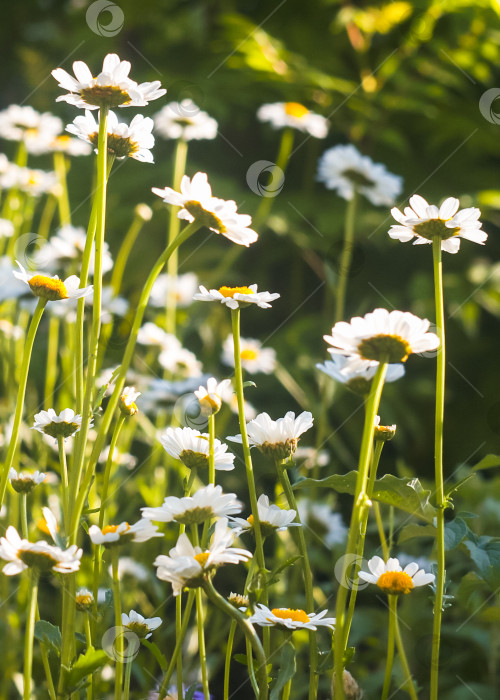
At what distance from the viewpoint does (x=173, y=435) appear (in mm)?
394

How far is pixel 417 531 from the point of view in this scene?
1.42 ft

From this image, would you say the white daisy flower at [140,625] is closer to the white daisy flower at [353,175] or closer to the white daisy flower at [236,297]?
the white daisy flower at [236,297]

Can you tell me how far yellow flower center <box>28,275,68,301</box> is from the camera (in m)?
0.37

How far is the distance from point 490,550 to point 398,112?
52.7 inches

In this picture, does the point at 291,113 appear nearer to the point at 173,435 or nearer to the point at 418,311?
the point at 418,311


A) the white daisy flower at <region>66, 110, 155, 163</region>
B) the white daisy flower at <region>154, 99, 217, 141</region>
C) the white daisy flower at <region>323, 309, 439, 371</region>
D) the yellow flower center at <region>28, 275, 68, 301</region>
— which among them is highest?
the white daisy flower at <region>154, 99, 217, 141</region>

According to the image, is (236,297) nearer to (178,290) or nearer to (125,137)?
(125,137)

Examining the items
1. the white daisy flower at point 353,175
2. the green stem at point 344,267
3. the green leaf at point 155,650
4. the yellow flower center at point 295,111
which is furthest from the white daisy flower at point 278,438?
the yellow flower center at point 295,111

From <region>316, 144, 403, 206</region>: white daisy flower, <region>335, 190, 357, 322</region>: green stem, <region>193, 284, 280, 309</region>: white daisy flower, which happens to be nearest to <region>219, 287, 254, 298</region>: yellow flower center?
<region>193, 284, 280, 309</region>: white daisy flower

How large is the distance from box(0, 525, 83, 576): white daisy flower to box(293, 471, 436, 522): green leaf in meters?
0.13

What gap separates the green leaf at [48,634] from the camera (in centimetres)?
35

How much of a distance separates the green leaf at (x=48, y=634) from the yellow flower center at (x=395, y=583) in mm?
156

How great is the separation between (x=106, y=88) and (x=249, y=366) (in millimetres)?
599

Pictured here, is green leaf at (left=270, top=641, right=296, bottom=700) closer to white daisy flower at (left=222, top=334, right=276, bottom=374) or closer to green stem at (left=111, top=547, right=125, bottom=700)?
green stem at (left=111, top=547, right=125, bottom=700)
